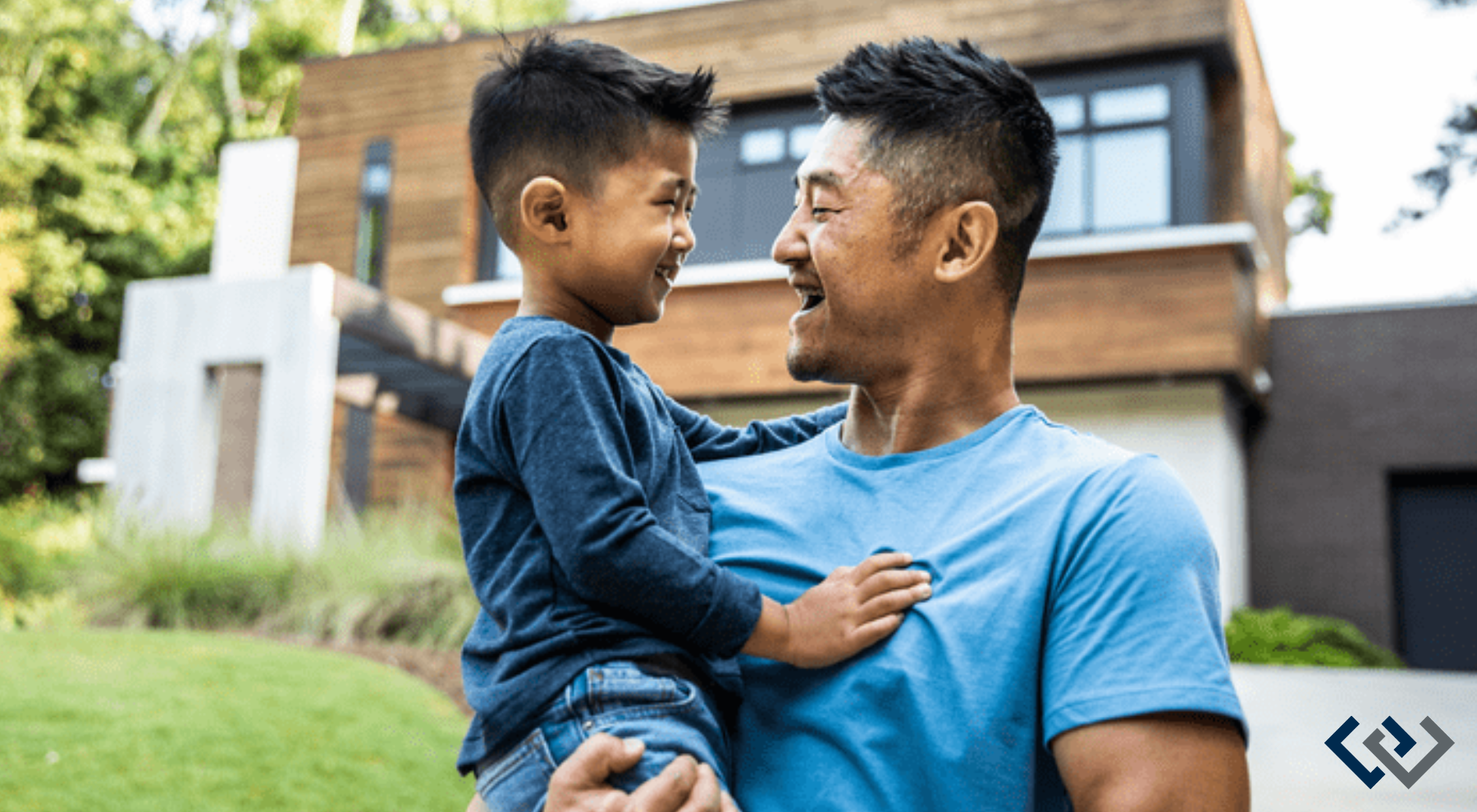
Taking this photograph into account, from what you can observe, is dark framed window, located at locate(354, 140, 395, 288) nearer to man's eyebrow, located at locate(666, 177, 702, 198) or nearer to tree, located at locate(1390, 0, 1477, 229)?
tree, located at locate(1390, 0, 1477, 229)

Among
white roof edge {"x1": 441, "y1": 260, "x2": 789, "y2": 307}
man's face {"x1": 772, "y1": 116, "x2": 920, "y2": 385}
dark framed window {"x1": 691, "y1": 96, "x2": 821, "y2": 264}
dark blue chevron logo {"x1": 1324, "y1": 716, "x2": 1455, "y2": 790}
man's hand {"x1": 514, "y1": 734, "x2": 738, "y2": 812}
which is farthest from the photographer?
dark framed window {"x1": 691, "y1": 96, "x2": 821, "y2": 264}

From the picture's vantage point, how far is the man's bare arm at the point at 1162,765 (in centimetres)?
128

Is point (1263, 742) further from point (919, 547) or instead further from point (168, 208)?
point (168, 208)

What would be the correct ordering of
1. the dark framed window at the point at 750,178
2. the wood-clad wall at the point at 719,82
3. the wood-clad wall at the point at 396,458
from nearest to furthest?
the wood-clad wall at the point at 719,82 → the dark framed window at the point at 750,178 → the wood-clad wall at the point at 396,458

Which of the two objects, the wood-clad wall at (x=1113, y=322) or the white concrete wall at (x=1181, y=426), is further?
the white concrete wall at (x=1181, y=426)

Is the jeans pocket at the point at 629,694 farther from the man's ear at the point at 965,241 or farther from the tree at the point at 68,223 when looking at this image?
the tree at the point at 68,223

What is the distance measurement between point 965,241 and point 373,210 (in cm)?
1408

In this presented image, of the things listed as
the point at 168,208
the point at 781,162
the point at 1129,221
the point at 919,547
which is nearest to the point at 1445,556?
the point at 1129,221

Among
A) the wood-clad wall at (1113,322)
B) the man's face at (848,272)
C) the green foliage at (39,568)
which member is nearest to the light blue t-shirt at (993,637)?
the man's face at (848,272)

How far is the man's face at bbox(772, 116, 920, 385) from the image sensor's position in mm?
1869

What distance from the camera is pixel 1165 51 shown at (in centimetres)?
1126

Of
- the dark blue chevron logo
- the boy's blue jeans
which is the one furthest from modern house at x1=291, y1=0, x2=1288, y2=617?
the boy's blue jeans

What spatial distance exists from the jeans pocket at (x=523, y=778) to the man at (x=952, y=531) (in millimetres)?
95

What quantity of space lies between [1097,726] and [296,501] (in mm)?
9506
